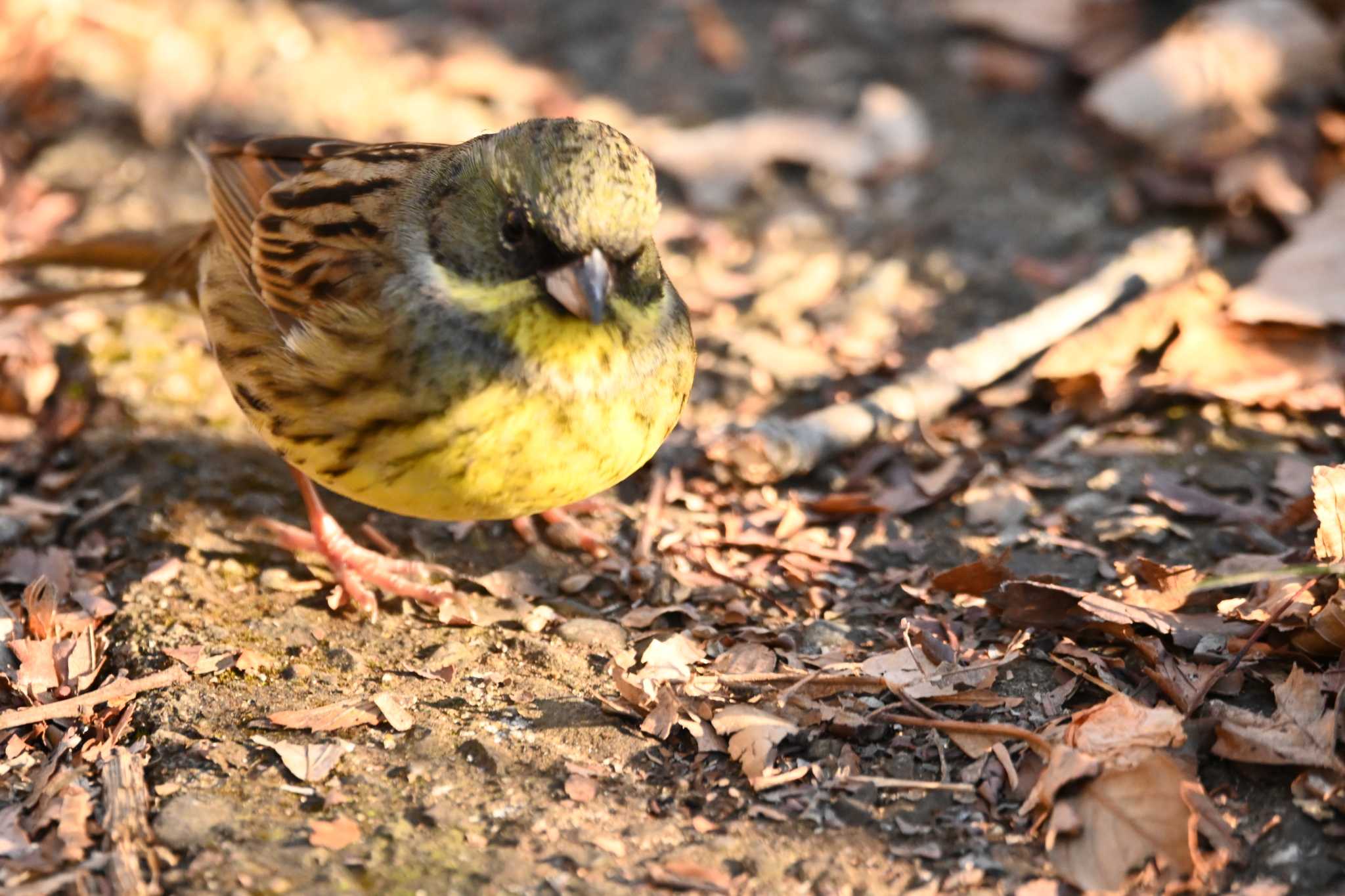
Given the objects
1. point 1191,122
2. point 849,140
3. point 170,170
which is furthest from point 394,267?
point 1191,122

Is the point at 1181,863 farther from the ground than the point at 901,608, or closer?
farther from the ground

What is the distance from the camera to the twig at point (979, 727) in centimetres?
340

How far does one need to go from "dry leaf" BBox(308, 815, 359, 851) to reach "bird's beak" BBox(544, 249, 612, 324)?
4.26 feet

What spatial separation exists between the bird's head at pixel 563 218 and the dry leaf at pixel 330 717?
3.79 ft

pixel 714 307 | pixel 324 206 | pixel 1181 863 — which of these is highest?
pixel 324 206

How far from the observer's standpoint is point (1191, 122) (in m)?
6.59

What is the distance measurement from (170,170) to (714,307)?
2.64 m

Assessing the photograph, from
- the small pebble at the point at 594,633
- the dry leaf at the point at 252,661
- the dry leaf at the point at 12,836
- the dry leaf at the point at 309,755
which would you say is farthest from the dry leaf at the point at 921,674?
the dry leaf at the point at 12,836

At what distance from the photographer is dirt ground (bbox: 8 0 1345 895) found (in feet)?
10.5

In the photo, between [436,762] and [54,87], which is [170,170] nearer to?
[54,87]

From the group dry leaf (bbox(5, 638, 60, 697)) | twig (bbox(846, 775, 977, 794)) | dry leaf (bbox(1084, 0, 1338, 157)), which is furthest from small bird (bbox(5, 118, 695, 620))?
dry leaf (bbox(1084, 0, 1338, 157))

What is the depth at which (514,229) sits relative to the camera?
3578mm

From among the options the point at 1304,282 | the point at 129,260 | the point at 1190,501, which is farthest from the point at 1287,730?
the point at 129,260

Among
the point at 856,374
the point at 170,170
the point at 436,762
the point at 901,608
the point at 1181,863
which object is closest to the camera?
the point at 1181,863
